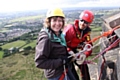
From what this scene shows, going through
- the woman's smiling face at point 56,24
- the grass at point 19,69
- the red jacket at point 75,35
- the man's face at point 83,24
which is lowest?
the grass at point 19,69

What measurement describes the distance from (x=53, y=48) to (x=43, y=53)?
209mm

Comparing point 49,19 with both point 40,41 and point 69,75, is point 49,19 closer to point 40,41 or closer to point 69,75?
point 40,41

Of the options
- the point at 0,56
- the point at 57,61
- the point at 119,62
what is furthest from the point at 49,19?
the point at 0,56

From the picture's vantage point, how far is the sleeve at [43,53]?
2.40 metres

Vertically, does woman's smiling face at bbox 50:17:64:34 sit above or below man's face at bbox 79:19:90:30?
above

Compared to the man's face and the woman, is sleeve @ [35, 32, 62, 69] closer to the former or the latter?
the woman

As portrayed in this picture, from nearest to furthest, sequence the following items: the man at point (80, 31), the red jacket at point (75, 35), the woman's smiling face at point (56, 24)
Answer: the woman's smiling face at point (56, 24) < the man at point (80, 31) < the red jacket at point (75, 35)

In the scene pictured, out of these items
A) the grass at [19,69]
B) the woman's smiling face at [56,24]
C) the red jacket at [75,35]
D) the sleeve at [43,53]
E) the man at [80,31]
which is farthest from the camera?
the grass at [19,69]

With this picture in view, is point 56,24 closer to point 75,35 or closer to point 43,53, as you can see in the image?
point 43,53

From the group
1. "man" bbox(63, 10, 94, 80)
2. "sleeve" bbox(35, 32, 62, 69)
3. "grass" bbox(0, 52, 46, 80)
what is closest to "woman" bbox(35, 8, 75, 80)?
"sleeve" bbox(35, 32, 62, 69)

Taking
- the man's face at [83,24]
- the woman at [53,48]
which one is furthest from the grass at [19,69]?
the woman at [53,48]

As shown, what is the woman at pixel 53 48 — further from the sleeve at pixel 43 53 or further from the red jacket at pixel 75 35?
the red jacket at pixel 75 35

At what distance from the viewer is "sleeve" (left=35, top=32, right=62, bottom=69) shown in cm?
240

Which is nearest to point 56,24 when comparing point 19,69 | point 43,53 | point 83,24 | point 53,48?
point 53,48
